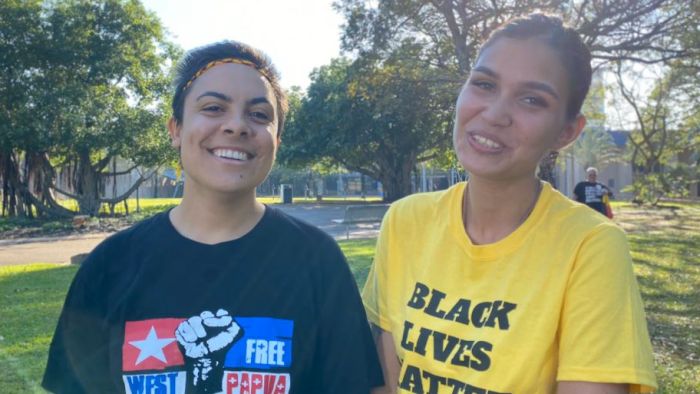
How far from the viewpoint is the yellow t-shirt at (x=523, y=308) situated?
61.7 inches

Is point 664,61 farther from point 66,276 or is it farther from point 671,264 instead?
point 66,276

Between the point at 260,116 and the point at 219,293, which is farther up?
the point at 260,116

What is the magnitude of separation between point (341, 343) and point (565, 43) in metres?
1.10

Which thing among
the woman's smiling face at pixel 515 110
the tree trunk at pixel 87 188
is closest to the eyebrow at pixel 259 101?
the woman's smiling face at pixel 515 110

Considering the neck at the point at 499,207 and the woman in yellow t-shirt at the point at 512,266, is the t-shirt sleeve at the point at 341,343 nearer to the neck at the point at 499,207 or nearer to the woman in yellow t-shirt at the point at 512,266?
the woman in yellow t-shirt at the point at 512,266

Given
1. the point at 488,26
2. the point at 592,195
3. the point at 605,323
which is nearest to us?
the point at 605,323

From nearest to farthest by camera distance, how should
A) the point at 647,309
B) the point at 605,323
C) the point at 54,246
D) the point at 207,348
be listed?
the point at 605,323
the point at 207,348
the point at 647,309
the point at 54,246

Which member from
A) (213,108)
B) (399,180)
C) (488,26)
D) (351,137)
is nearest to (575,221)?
(213,108)

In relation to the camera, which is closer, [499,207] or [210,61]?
[499,207]

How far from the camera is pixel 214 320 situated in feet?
5.99

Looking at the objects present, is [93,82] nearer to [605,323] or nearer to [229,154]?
[229,154]

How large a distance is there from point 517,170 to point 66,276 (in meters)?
9.22

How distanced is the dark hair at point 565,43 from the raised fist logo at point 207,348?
1190 millimetres

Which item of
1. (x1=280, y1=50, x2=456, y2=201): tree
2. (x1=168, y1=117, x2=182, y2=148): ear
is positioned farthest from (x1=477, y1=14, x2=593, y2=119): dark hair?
(x1=280, y1=50, x2=456, y2=201): tree
